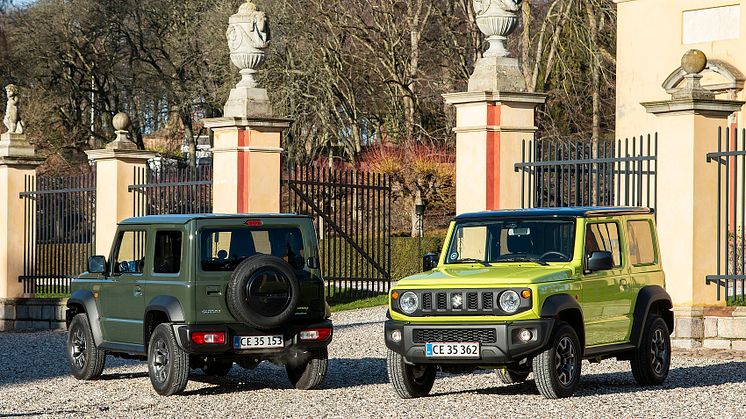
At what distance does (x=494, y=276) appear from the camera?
35.4 ft

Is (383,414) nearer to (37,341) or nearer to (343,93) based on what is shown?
(37,341)

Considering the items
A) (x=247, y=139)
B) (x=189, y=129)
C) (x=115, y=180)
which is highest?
(x=189, y=129)

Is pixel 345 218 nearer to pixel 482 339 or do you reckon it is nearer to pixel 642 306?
pixel 642 306

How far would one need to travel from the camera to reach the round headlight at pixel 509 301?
34.6 ft

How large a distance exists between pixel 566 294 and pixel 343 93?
2833cm

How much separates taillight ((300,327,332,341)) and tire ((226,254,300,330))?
272 millimetres

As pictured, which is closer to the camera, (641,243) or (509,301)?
(509,301)

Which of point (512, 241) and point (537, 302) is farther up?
point (512, 241)

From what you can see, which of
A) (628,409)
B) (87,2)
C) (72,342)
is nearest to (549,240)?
(628,409)

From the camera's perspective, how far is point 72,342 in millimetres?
13547

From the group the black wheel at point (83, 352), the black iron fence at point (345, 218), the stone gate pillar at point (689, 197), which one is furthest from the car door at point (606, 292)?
the black iron fence at point (345, 218)

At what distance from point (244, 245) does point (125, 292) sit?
132cm

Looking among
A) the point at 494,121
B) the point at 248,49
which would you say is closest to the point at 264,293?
the point at 494,121

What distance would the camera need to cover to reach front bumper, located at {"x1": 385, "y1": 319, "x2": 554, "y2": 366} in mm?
10492
